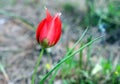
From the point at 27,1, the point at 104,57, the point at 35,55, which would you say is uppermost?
the point at 27,1

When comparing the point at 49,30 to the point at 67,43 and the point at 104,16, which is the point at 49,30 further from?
the point at 104,16

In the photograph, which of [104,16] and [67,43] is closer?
[67,43]

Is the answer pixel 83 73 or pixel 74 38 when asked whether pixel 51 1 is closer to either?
pixel 74 38

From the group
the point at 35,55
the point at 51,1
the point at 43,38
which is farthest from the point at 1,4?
the point at 43,38

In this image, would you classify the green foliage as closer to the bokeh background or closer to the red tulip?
the bokeh background

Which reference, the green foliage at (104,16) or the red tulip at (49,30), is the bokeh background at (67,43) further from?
the red tulip at (49,30)

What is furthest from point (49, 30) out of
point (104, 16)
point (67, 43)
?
point (104, 16)

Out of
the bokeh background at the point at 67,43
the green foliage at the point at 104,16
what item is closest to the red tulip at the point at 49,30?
the bokeh background at the point at 67,43
